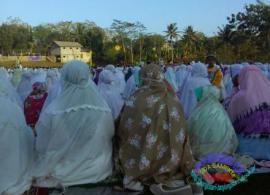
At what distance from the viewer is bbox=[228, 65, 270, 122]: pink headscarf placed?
573 cm

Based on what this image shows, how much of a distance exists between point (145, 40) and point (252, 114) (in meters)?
84.7

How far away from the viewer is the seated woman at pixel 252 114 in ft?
18.0

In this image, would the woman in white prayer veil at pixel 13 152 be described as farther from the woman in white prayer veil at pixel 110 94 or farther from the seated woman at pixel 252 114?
the woman in white prayer veil at pixel 110 94

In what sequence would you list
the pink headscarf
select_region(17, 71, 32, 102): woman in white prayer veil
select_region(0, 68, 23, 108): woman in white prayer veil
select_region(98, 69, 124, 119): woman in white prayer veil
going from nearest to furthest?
select_region(0, 68, 23, 108): woman in white prayer veil, the pink headscarf, select_region(98, 69, 124, 119): woman in white prayer veil, select_region(17, 71, 32, 102): woman in white prayer veil

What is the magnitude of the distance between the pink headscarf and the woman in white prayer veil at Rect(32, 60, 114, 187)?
78.7 inches

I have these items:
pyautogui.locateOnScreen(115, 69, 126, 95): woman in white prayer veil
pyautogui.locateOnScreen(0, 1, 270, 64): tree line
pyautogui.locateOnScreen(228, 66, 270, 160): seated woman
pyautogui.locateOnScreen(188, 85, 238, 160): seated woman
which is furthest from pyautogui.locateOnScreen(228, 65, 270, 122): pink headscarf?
pyautogui.locateOnScreen(0, 1, 270, 64): tree line

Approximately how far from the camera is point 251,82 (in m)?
5.88

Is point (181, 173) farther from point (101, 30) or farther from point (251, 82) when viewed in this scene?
point (101, 30)

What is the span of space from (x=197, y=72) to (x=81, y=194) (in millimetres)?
5047

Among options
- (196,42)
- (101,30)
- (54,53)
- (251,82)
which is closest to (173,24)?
(196,42)

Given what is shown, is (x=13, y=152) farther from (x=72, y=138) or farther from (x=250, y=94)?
(x=250, y=94)

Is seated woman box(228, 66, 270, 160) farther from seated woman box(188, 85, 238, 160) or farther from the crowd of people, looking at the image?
the crowd of people

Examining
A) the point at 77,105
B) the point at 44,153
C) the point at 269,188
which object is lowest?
the point at 269,188

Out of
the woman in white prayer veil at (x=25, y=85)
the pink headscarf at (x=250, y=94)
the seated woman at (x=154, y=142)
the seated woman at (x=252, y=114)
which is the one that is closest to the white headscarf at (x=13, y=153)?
the seated woman at (x=154, y=142)
